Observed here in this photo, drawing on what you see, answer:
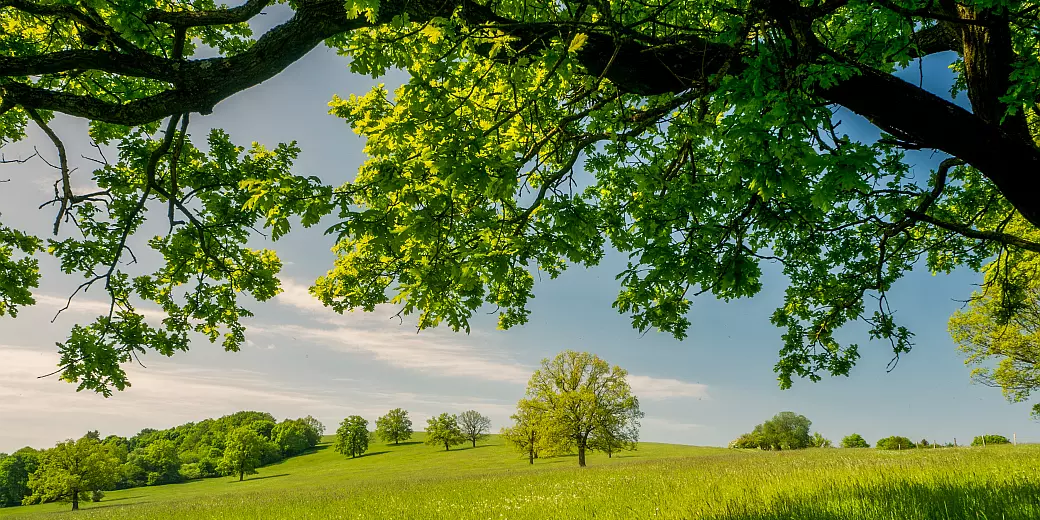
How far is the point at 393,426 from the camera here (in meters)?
96.4

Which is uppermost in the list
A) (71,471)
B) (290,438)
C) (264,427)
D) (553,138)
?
(553,138)

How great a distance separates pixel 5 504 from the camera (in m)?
66.6

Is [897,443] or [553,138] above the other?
[553,138]

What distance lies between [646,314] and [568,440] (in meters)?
30.8

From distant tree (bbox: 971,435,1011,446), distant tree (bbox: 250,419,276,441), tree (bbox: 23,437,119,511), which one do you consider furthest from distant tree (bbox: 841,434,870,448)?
distant tree (bbox: 250,419,276,441)

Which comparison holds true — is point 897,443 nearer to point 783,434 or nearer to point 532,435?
point 783,434

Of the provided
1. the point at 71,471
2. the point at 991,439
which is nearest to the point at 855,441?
the point at 991,439

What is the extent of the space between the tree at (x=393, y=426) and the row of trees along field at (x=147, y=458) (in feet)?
57.5

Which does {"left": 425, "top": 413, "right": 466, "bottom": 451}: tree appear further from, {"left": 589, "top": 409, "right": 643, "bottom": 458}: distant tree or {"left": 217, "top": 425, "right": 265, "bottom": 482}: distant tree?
{"left": 589, "top": 409, "right": 643, "bottom": 458}: distant tree

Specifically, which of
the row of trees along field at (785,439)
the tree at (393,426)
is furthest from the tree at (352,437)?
the row of trees along field at (785,439)

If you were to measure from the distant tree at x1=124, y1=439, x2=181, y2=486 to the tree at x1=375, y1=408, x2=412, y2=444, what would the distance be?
33785 mm

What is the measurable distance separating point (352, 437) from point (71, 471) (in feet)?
136

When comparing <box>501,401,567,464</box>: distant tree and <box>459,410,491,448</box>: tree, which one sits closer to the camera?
<box>501,401,567,464</box>: distant tree

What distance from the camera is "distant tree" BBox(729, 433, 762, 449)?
7174 centimetres
